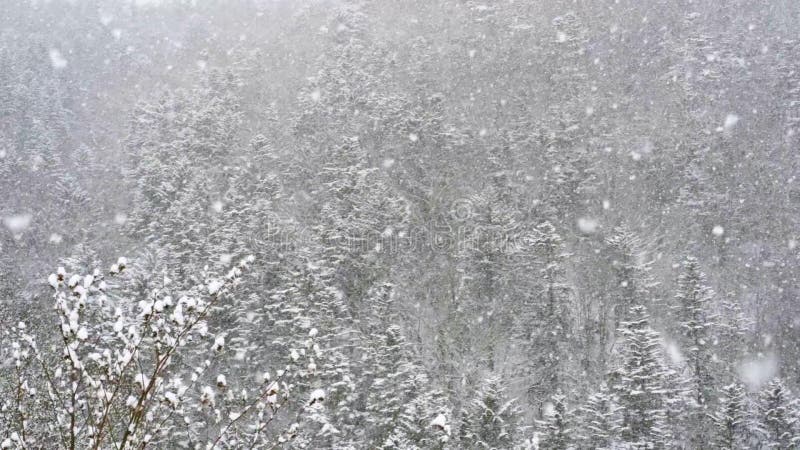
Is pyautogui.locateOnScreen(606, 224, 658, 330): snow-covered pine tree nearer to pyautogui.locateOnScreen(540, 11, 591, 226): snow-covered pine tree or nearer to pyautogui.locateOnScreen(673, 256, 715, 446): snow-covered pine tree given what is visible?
pyautogui.locateOnScreen(673, 256, 715, 446): snow-covered pine tree

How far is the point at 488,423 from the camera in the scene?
2297 cm

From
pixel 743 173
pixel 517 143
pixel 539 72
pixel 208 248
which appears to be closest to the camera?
pixel 208 248

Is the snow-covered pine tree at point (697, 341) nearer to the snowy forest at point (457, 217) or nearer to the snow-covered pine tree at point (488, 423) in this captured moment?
the snowy forest at point (457, 217)

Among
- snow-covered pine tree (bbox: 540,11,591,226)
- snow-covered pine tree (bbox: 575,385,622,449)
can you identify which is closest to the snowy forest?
snow-covered pine tree (bbox: 575,385,622,449)

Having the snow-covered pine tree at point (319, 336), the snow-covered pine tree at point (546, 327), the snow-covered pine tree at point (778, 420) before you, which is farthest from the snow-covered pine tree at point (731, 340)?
the snow-covered pine tree at point (319, 336)

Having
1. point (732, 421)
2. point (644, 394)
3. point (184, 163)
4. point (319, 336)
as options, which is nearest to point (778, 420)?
point (732, 421)

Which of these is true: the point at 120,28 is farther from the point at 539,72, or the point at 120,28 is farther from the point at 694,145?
the point at 694,145

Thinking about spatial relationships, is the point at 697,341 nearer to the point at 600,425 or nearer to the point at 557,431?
the point at 600,425

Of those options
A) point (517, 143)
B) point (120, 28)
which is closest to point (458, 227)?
point (517, 143)

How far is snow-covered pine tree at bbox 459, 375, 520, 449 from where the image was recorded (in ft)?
74.8

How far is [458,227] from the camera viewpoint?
37.3 m

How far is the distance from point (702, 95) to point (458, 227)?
993 inches

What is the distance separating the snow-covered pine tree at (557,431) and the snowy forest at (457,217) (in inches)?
5.5

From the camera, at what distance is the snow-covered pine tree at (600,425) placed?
23714mm
